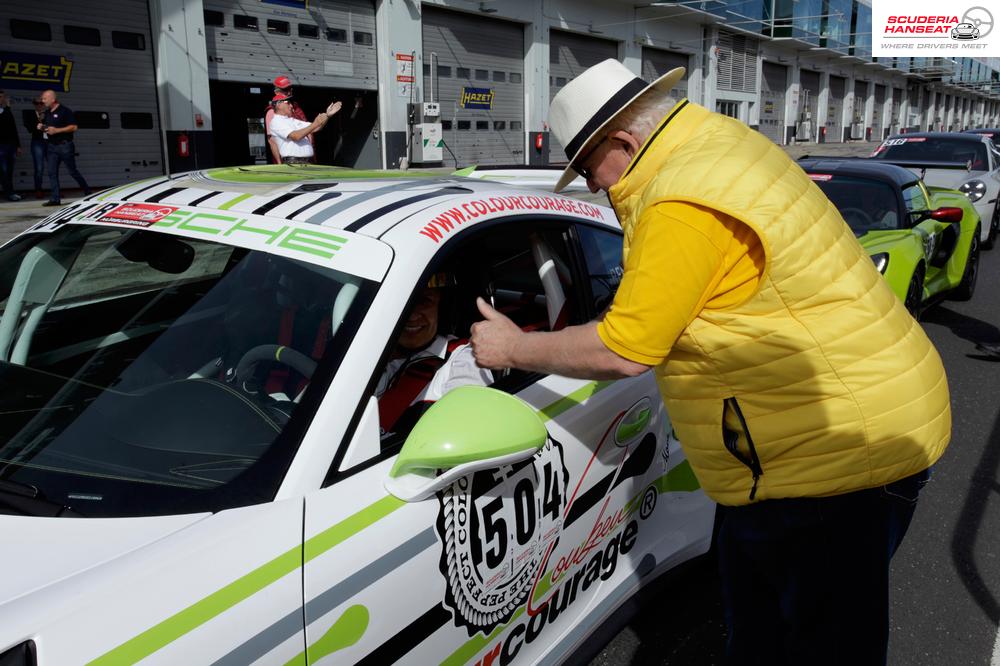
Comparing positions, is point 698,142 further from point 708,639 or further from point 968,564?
point 968,564

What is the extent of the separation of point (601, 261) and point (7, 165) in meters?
12.4

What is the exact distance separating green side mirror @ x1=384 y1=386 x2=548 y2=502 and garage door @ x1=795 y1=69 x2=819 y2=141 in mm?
40122

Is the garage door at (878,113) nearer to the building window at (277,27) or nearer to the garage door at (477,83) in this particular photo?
the garage door at (477,83)

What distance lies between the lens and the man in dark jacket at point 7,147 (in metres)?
11.4

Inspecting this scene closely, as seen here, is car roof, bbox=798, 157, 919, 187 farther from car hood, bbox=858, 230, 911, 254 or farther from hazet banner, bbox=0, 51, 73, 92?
hazet banner, bbox=0, 51, 73, 92

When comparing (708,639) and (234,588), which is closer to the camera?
(234,588)

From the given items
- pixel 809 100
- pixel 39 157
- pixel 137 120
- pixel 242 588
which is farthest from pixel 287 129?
pixel 809 100

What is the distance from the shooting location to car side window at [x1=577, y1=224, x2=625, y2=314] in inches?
96.1

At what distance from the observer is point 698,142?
162 cm

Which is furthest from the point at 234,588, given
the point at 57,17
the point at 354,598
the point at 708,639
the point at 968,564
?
the point at 57,17

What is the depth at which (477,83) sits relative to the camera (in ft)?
65.1

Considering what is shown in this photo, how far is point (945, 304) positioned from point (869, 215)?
2.14 m

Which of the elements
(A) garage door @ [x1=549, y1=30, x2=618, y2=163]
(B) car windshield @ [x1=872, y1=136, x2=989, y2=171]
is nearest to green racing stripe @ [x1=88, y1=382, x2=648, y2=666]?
(B) car windshield @ [x1=872, y1=136, x2=989, y2=171]

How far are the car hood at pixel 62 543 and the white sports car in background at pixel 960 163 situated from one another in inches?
407
